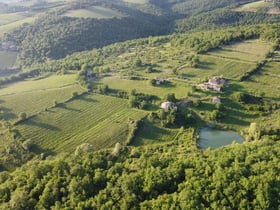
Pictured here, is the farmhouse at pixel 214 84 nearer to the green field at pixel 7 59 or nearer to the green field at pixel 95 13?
the green field at pixel 7 59

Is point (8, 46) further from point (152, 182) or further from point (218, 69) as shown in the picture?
point (152, 182)

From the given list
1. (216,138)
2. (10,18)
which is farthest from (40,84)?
(10,18)

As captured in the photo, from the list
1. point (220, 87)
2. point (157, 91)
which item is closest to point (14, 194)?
point (157, 91)

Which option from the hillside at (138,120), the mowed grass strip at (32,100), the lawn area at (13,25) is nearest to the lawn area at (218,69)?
the hillside at (138,120)

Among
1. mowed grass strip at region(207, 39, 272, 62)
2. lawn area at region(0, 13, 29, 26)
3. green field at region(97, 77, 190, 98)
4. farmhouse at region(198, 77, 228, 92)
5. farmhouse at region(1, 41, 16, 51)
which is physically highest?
lawn area at region(0, 13, 29, 26)

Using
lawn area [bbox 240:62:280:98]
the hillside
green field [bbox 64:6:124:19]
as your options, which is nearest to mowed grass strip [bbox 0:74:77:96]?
the hillside

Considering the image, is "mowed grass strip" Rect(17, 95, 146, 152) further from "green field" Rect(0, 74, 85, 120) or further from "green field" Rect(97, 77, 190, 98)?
"green field" Rect(97, 77, 190, 98)
